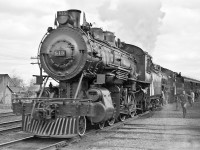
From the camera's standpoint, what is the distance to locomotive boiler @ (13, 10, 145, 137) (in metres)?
8.70

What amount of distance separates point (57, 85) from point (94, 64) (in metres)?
1.78

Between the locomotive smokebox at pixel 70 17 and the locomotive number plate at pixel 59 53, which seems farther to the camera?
the locomotive smokebox at pixel 70 17

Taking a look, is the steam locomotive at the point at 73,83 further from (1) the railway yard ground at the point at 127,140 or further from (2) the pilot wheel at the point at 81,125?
(1) the railway yard ground at the point at 127,140

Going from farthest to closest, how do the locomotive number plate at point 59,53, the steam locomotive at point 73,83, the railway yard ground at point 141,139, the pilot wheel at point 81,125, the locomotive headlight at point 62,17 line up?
the locomotive headlight at point 62,17 < the locomotive number plate at point 59,53 < the pilot wheel at point 81,125 < the steam locomotive at point 73,83 < the railway yard ground at point 141,139

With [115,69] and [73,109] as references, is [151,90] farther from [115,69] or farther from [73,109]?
[73,109]

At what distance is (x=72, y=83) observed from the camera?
10.3 meters

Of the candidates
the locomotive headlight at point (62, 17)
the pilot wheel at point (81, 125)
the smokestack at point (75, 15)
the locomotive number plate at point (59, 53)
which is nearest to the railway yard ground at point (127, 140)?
the pilot wheel at point (81, 125)

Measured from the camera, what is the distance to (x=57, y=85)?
11.1 metres

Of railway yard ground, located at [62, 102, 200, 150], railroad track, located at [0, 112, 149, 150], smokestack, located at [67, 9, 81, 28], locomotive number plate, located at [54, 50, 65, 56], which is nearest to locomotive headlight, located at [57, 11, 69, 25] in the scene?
smokestack, located at [67, 9, 81, 28]

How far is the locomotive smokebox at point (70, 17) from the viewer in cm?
1028

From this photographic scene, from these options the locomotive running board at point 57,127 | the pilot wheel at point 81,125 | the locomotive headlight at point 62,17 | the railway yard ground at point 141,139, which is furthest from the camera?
the locomotive headlight at point 62,17

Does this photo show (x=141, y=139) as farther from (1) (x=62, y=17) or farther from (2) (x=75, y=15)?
(1) (x=62, y=17)

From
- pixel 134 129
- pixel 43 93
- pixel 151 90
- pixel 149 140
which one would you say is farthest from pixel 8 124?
pixel 151 90

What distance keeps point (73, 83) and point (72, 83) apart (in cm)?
4
